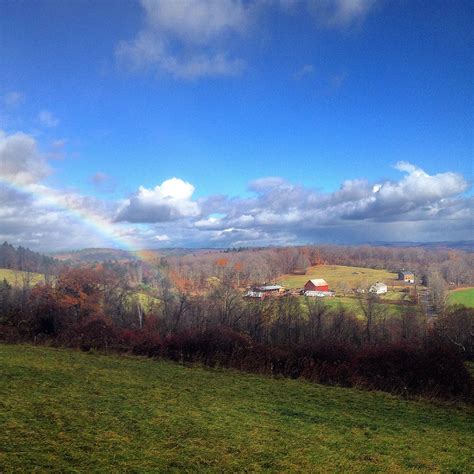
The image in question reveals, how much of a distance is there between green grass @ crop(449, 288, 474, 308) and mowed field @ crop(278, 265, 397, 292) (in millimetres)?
10947

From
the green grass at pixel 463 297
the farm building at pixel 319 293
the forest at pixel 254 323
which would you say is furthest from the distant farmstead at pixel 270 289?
the green grass at pixel 463 297

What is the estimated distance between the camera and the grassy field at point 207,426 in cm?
710

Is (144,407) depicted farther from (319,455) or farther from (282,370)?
(282,370)

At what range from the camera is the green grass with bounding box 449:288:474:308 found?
58.2 meters

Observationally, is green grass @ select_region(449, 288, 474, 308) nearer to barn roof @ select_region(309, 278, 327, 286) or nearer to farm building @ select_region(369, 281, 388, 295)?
farm building @ select_region(369, 281, 388, 295)

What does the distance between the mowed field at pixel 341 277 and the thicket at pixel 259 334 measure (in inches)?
→ 606

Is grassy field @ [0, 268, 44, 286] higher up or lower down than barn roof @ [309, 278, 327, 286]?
higher up

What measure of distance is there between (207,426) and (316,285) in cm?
5805

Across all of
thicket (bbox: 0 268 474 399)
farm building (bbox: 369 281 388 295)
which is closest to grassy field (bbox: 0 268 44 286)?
Answer: thicket (bbox: 0 268 474 399)

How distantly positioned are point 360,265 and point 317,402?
85560 millimetres

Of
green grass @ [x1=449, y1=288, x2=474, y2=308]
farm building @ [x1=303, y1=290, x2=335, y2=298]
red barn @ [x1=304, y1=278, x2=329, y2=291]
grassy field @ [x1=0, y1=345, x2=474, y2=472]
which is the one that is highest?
grassy field @ [x1=0, y1=345, x2=474, y2=472]

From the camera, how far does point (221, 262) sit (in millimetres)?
88062

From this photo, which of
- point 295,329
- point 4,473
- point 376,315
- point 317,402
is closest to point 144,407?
point 4,473

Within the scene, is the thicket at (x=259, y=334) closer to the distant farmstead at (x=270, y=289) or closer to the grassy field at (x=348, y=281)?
the grassy field at (x=348, y=281)
